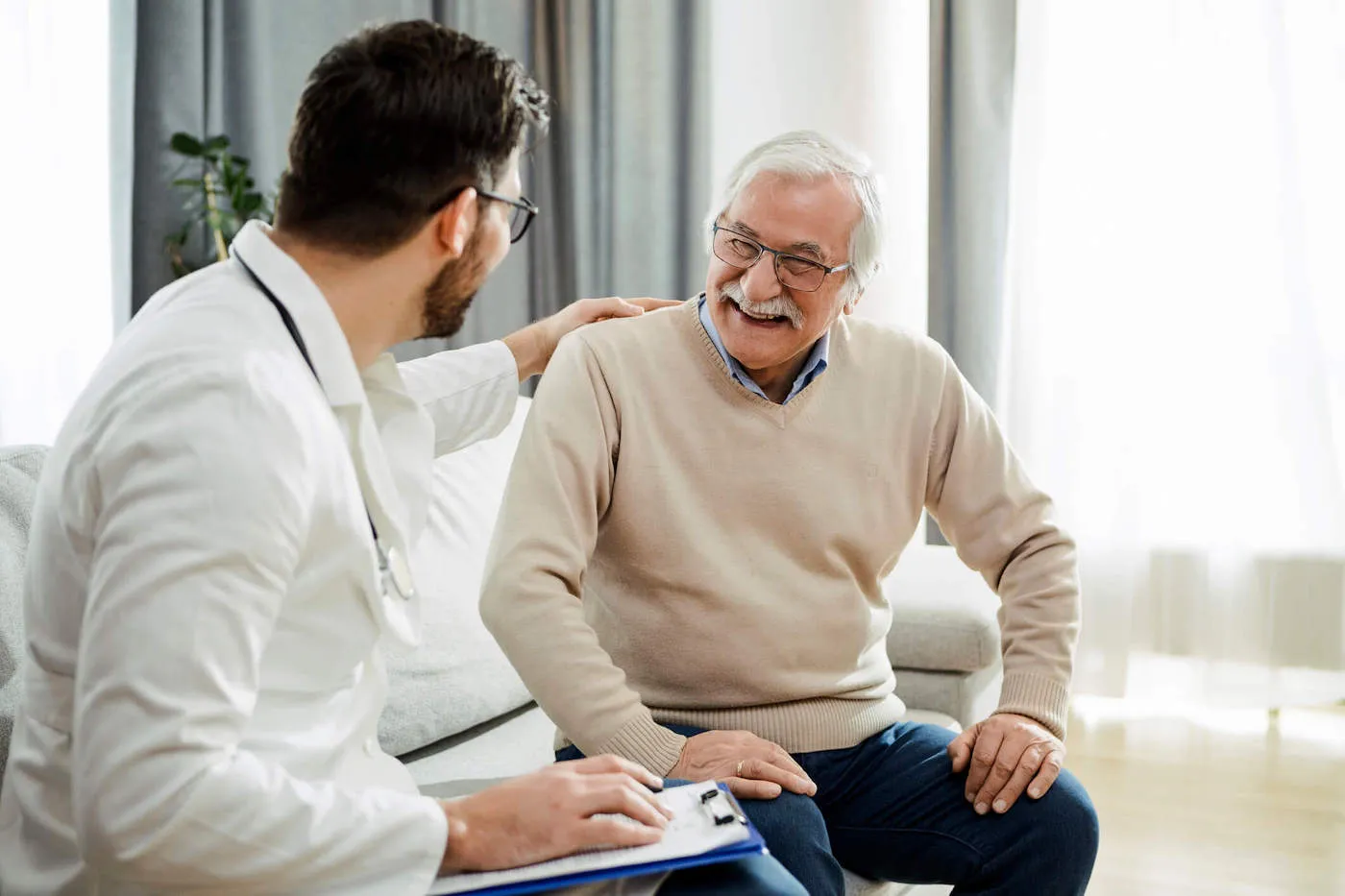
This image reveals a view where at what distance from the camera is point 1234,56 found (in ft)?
10.4

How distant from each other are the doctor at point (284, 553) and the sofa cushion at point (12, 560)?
38 centimetres

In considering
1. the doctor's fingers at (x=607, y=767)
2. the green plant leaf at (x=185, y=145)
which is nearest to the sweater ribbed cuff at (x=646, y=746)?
the doctor's fingers at (x=607, y=767)

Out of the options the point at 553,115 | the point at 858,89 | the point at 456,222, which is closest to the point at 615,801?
the point at 456,222

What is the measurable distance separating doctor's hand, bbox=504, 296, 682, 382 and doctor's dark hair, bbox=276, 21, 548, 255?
1.89 ft

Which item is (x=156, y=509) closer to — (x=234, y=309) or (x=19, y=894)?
(x=234, y=309)

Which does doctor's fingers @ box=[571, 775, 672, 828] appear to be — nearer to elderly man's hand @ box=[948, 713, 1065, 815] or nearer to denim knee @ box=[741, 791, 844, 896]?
denim knee @ box=[741, 791, 844, 896]

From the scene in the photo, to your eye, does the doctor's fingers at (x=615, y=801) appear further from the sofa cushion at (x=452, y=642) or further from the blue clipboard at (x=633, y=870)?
the sofa cushion at (x=452, y=642)

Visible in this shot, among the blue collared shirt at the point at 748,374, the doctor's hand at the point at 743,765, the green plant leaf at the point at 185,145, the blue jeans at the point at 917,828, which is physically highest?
the green plant leaf at the point at 185,145

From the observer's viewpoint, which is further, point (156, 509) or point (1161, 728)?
point (1161, 728)

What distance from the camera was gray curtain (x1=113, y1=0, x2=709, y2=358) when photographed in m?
3.27

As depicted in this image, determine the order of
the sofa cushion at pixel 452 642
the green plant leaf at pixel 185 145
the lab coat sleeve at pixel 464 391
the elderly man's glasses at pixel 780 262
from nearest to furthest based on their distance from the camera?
1. the lab coat sleeve at pixel 464 391
2. the elderly man's glasses at pixel 780 262
3. the sofa cushion at pixel 452 642
4. the green plant leaf at pixel 185 145

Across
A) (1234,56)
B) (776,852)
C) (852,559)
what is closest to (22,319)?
(852,559)

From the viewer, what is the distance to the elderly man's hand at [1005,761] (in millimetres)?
1455

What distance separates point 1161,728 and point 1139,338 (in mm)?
1053
